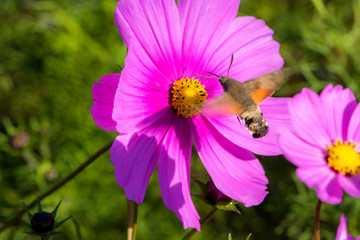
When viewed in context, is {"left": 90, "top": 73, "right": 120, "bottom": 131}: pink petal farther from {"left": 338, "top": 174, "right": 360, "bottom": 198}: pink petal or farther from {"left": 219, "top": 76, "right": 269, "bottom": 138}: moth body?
{"left": 338, "top": 174, "right": 360, "bottom": 198}: pink petal

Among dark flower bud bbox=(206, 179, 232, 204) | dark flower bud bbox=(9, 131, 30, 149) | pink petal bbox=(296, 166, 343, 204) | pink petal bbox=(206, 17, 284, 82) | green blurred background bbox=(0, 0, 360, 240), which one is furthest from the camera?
green blurred background bbox=(0, 0, 360, 240)

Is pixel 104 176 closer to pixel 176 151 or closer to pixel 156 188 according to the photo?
pixel 156 188

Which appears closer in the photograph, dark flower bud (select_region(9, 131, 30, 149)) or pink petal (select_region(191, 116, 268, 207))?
pink petal (select_region(191, 116, 268, 207))

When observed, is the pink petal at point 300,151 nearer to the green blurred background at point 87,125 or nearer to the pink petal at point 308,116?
the pink petal at point 308,116

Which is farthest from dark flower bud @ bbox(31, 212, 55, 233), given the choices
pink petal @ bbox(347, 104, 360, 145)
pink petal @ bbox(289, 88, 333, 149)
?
pink petal @ bbox(347, 104, 360, 145)

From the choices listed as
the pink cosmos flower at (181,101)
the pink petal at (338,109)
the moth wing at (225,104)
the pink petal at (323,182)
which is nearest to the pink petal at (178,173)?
the pink cosmos flower at (181,101)

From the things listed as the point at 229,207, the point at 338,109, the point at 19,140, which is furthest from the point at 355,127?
the point at 19,140

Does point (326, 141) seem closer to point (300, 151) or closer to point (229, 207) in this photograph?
point (300, 151)

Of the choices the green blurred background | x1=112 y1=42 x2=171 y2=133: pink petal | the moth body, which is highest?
x1=112 y1=42 x2=171 y2=133: pink petal
